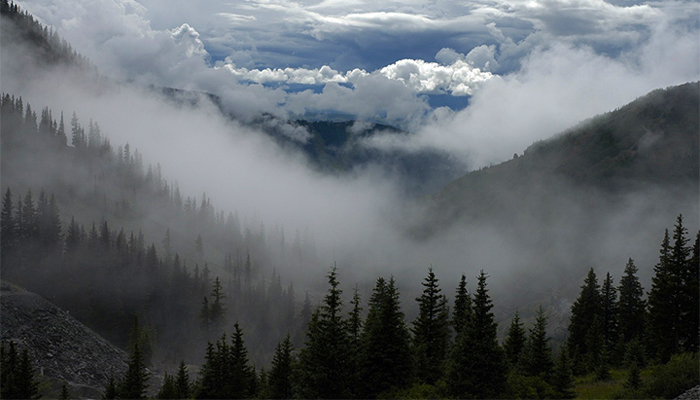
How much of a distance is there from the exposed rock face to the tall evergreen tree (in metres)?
72.2

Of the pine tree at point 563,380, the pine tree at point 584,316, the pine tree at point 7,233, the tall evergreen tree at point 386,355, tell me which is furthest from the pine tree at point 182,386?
the pine tree at point 7,233

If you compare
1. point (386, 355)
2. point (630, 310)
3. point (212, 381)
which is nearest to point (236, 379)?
point (212, 381)

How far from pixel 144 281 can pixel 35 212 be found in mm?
47878

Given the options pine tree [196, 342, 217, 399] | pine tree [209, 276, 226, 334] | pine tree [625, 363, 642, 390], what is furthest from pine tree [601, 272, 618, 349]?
pine tree [209, 276, 226, 334]

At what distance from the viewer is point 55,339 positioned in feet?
325

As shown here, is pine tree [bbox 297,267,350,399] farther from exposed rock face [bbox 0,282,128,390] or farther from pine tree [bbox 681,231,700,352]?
exposed rock face [bbox 0,282,128,390]

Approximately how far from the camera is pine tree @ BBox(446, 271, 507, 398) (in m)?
36.1

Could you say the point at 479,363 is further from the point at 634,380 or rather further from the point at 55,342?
the point at 55,342

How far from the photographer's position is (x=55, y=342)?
98250 mm

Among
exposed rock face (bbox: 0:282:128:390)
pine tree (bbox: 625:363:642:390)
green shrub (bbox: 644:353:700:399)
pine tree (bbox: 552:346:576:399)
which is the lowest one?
exposed rock face (bbox: 0:282:128:390)

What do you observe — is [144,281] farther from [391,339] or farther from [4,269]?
[391,339]

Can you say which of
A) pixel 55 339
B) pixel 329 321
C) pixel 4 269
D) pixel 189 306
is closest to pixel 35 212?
pixel 4 269

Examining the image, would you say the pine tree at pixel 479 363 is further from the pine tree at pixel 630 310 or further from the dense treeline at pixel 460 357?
the pine tree at pixel 630 310

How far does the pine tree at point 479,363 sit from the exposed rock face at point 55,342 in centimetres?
8015
